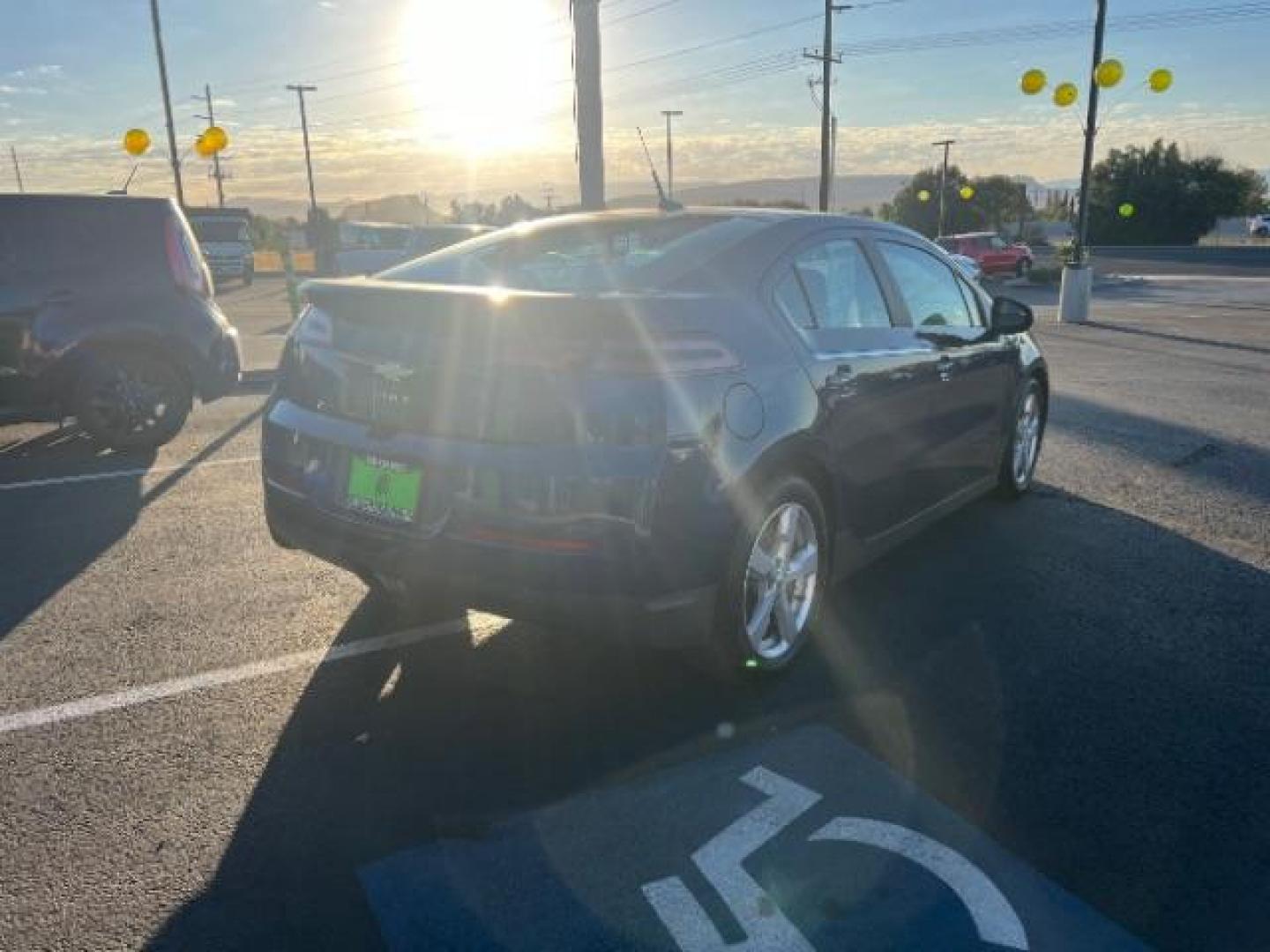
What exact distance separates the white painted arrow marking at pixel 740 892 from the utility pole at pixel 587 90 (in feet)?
35.2

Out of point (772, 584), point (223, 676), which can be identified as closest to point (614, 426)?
point (772, 584)

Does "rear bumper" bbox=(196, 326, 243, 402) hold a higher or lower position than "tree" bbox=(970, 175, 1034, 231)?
lower

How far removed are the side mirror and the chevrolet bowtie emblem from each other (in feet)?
10.5

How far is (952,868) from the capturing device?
241cm

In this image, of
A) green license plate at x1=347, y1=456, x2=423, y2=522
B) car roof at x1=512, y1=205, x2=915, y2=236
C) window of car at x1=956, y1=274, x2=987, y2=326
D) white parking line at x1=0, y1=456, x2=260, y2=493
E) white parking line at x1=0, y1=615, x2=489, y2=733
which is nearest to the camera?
green license plate at x1=347, y1=456, x2=423, y2=522

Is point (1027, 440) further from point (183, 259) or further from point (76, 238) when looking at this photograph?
point (76, 238)

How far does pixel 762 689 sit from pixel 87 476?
519 centimetres

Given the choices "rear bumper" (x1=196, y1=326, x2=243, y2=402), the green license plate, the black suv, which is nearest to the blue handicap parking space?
the green license plate

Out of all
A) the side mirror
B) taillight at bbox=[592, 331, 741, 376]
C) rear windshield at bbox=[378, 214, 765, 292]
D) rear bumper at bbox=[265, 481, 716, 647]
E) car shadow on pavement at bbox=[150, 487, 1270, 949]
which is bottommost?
car shadow on pavement at bbox=[150, 487, 1270, 949]

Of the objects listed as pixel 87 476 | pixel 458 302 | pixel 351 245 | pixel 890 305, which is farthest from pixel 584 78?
pixel 351 245

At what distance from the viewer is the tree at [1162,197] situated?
197 feet

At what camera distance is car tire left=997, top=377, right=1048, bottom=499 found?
5441 mm

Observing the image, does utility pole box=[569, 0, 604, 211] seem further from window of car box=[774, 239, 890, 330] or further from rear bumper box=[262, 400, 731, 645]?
rear bumper box=[262, 400, 731, 645]

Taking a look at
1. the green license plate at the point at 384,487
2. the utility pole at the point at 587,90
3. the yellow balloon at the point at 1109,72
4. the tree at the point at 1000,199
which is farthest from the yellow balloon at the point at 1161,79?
the tree at the point at 1000,199
